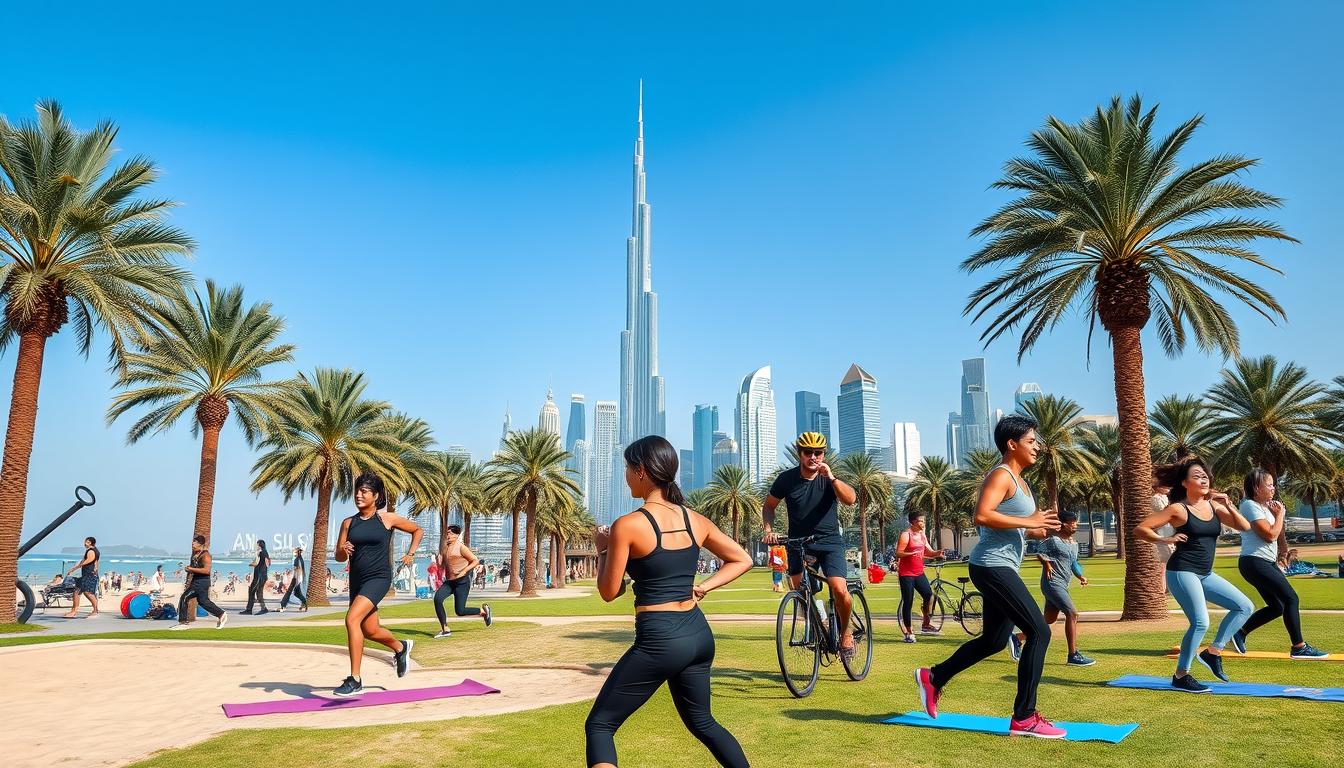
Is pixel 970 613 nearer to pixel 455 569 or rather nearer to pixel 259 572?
pixel 455 569

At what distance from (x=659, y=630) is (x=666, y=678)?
0.87 feet

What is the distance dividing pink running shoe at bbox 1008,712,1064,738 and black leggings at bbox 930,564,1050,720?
0.12ft

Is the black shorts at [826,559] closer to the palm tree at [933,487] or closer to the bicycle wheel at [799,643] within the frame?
the bicycle wheel at [799,643]

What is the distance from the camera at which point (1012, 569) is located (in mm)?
5871

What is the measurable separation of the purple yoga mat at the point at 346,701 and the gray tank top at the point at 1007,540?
5045 millimetres

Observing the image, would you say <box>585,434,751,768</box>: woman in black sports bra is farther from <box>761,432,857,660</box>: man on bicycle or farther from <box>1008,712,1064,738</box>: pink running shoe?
<box>761,432,857,660</box>: man on bicycle

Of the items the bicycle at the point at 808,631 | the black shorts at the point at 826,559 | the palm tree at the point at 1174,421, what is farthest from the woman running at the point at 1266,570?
the palm tree at the point at 1174,421

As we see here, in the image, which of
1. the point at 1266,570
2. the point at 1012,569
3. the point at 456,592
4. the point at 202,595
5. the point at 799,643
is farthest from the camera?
the point at 202,595

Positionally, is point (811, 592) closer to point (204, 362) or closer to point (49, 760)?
point (49, 760)

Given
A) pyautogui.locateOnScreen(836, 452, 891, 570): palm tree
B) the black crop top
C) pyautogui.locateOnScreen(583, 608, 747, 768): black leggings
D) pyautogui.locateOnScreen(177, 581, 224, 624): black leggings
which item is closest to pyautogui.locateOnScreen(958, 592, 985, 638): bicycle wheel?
pyautogui.locateOnScreen(583, 608, 747, 768): black leggings

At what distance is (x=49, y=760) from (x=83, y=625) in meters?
18.4

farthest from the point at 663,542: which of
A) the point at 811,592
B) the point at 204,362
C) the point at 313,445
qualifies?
the point at 313,445

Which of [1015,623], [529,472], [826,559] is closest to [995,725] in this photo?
[1015,623]

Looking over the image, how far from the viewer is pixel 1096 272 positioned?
1820 centimetres
